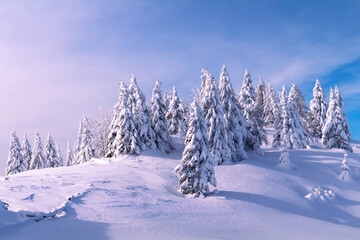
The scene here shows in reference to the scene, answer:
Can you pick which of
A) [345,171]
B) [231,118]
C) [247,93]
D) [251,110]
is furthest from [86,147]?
[345,171]

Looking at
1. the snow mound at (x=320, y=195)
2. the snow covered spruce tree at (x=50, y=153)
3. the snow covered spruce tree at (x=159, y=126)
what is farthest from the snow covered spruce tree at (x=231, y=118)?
the snow covered spruce tree at (x=50, y=153)

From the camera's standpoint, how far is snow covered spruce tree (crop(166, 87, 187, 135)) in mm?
42344

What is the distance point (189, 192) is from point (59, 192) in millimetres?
8368

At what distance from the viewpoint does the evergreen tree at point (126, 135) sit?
28422 mm

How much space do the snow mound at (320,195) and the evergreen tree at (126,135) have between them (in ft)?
57.4

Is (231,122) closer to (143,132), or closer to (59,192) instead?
(143,132)

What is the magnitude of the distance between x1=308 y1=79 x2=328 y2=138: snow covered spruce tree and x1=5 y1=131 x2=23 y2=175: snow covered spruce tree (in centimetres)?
5608

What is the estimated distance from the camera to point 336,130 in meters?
38.0

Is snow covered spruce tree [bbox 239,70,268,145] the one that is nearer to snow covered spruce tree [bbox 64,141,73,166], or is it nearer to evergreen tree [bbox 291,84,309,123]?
evergreen tree [bbox 291,84,309,123]

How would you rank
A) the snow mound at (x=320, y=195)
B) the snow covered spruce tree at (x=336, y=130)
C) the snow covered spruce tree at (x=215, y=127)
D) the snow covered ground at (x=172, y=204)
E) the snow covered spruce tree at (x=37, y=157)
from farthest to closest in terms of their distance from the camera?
the snow covered spruce tree at (x=37, y=157) < the snow covered spruce tree at (x=336, y=130) < the snow covered spruce tree at (x=215, y=127) < the snow mound at (x=320, y=195) < the snow covered ground at (x=172, y=204)

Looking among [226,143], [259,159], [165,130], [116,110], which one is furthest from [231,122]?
[116,110]

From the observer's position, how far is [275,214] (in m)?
16.0

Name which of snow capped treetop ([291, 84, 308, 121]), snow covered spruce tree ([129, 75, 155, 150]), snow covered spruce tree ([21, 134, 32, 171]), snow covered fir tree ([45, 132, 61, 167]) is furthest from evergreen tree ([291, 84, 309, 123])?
snow covered spruce tree ([21, 134, 32, 171])

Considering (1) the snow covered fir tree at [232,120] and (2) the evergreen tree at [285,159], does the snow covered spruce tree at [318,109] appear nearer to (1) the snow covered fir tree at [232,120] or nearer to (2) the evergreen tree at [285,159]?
(1) the snow covered fir tree at [232,120]
